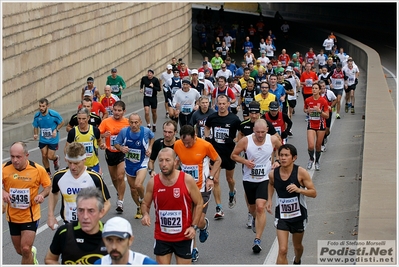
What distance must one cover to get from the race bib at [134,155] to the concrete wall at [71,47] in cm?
1099

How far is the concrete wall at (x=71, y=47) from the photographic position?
2384cm

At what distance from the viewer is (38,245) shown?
37.9 feet

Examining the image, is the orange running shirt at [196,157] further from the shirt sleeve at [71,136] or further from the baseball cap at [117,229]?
the baseball cap at [117,229]

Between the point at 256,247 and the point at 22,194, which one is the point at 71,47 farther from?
the point at 22,194

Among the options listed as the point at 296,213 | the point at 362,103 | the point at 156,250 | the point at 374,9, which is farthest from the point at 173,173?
the point at 374,9

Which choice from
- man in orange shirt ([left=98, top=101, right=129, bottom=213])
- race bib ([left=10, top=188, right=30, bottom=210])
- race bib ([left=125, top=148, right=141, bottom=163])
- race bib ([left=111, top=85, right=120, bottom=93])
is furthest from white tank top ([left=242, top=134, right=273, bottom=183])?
race bib ([left=111, top=85, right=120, bottom=93])

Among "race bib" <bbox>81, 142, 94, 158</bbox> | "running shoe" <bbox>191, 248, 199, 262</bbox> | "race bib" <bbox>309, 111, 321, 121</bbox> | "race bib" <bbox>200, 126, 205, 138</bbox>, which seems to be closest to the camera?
"running shoe" <bbox>191, 248, 199, 262</bbox>

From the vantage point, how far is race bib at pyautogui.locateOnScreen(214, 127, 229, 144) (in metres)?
13.4

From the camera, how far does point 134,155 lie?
506 inches

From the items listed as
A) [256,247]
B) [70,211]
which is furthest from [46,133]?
[70,211]

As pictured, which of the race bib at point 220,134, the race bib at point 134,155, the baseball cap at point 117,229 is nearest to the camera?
the baseball cap at point 117,229

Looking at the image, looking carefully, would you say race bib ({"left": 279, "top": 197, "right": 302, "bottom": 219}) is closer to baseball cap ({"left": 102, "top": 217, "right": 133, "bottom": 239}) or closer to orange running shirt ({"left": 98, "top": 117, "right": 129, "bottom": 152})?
baseball cap ({"left": 102, "top": 217, "right": 133, "bottom": 239})

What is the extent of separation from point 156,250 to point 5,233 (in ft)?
13.3

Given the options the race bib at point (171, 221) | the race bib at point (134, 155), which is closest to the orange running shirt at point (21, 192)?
the race bib at point (171, 221)
